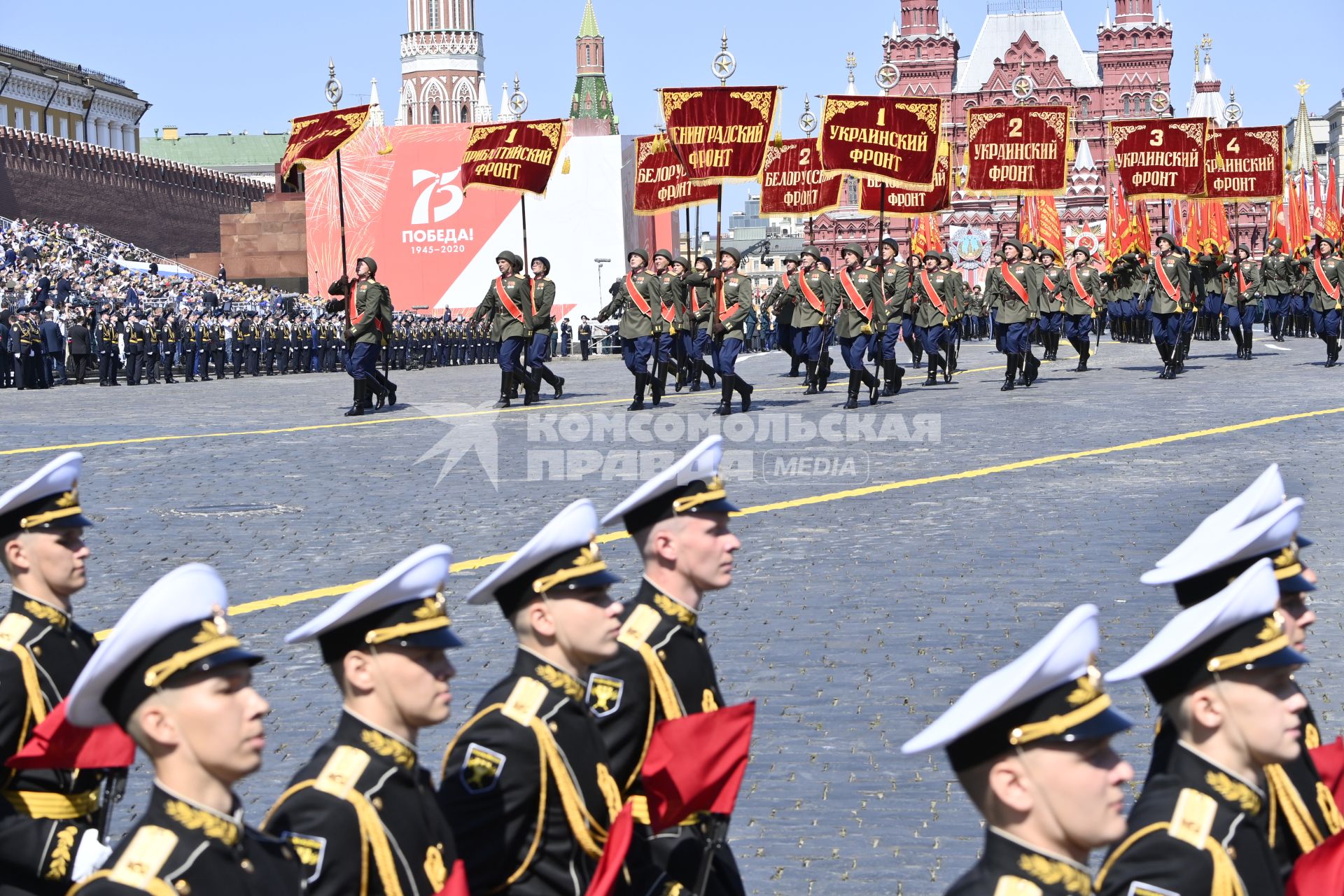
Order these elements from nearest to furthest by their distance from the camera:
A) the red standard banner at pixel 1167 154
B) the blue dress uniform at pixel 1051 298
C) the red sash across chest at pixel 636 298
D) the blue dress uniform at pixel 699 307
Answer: the red sash across chest at pixel 636 298
the blue dress uniform at pixel 699 307
the blue dress uniform at pixel 1051 298
the red standard banner at pixel 1167 154

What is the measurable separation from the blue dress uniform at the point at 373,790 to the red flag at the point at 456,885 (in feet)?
0.44

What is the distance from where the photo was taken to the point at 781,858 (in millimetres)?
5172

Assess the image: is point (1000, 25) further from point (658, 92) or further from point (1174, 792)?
point (1174, 792)

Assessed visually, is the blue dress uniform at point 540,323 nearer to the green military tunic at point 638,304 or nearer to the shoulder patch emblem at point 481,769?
the green military tunic at point 638,304

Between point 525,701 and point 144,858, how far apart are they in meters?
0.92

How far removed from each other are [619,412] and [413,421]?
232 cm

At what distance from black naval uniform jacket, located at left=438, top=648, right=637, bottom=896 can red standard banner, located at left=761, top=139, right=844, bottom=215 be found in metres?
29.0

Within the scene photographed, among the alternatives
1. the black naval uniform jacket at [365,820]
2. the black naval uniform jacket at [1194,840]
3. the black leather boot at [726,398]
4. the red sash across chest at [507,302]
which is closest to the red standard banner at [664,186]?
the red sash across chest at [507,302]

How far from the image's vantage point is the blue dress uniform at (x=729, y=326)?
65.4ft

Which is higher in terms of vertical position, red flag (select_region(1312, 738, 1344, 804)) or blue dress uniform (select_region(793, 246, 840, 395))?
blue dress uniform (select_region(793, 246, 840, 395))

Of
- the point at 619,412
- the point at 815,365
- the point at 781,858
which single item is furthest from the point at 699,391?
the point at 781,858

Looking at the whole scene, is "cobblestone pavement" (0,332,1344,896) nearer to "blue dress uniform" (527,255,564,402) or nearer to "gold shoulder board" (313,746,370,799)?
"blue dress uniform" (527,255,564,402)

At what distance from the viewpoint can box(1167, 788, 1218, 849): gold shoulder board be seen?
306 cm

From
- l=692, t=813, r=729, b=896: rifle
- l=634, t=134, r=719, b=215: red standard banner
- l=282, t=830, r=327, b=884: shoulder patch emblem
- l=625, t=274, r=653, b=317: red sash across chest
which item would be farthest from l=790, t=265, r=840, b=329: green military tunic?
l=282, t=830, r=327, b=884: shoulder patch emblem
